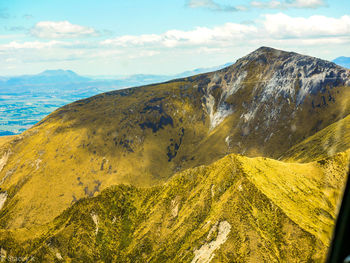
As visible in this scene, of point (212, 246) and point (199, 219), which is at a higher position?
point (199, 219)

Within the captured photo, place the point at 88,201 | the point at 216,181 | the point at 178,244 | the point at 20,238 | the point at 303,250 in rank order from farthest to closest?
the point at 88,201, the point at 20,238, the point at 216,181, the point at 178,244, the point at 303,250

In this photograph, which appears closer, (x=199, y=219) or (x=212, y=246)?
(x=212, y=246)

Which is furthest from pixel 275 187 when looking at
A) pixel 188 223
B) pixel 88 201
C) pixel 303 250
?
pixel 88 201

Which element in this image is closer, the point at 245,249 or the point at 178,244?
the point at 245,249

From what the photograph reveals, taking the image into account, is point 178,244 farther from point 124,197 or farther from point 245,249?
point 124,197

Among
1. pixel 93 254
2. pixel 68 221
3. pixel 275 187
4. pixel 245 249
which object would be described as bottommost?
pixel 93 254

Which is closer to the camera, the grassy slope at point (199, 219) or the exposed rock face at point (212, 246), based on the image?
the grassy slope at point (199, 219)

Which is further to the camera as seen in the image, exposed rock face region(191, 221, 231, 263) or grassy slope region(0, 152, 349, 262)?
exposed rock face region(191, 221, 231, 263)

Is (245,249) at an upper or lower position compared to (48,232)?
upper
